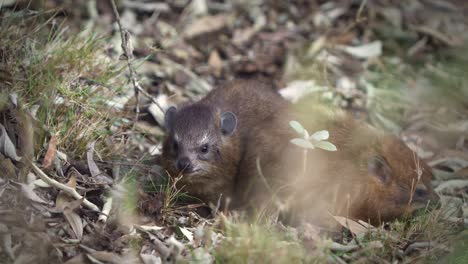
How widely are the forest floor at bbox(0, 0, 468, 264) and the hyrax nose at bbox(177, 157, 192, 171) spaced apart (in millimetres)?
239

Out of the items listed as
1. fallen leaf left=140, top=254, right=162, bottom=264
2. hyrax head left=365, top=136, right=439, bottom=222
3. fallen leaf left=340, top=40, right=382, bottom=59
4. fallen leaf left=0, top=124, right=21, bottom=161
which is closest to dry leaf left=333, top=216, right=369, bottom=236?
hyrax head left=365, top=136, right=439, bottom=222

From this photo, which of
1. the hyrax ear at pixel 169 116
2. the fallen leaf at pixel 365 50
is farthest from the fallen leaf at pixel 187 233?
the fallen leaf at pixel 365 50

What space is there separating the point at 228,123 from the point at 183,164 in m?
0.71

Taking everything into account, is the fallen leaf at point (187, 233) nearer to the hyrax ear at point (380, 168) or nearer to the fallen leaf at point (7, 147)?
the fallen leaf at point (7, 147)

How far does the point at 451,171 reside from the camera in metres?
6.79

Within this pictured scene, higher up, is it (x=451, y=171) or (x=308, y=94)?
(x=308, y=94)

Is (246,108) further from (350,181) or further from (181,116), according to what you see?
(350,181)

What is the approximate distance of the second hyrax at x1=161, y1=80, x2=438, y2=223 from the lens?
557 centimetres

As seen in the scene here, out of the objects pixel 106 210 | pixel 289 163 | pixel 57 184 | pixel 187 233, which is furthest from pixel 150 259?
pixel 289 163

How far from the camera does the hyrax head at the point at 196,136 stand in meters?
5.85

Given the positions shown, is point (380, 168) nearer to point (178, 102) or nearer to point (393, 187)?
point (393, 187)

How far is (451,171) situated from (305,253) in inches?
119

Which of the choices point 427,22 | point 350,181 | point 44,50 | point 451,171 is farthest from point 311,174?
point 427,22

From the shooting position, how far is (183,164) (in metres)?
5.68
